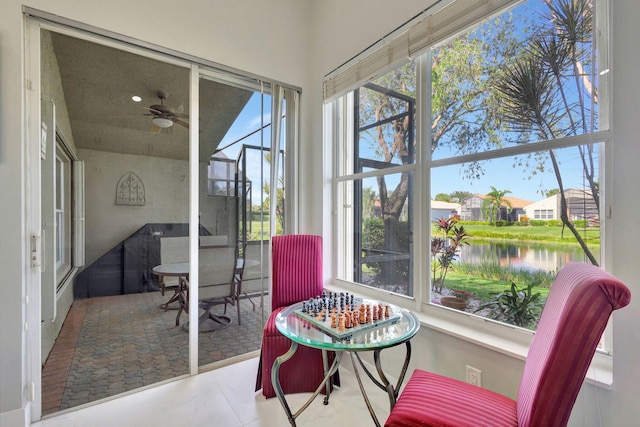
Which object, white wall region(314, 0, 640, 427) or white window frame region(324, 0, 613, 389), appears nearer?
white wall region(314, 0, 640, 427)

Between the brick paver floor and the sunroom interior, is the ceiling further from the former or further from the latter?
the brick paver floor

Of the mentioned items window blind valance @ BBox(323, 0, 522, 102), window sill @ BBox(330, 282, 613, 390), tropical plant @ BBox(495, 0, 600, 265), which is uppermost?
window blind valance @ BBox(323, 0, 522, 102)

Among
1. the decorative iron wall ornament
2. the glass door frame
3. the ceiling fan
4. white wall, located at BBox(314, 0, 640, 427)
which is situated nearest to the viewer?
white wall, located at BBox(314, 0, 640, 427)

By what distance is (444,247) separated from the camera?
189 centimetres

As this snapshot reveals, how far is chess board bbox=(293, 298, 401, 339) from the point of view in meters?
1.41

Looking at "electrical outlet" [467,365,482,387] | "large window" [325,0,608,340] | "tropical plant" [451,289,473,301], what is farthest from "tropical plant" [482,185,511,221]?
"electrical outlet" [467,365,482,387]

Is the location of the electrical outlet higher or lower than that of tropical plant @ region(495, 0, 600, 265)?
lower

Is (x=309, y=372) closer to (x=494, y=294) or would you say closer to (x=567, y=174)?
(x=494, y=294)

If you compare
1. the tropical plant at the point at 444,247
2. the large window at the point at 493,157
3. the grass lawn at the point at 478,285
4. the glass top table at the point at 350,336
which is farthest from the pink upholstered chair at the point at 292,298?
the grass lawn at the point at 478,285

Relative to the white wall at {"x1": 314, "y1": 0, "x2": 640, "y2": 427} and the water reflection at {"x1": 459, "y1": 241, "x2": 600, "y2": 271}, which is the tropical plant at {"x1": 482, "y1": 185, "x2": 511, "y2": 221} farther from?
the white wall at {"x1": 314, "y1": 0, "x2": 640, "y2": 427}

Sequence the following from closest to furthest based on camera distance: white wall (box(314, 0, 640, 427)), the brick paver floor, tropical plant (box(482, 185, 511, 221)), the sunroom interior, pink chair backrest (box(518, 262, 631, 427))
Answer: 1. pink chair backrest (box(518, 262, 631, 427))
2. white wall (box(314, 0, 640, 427))
3. the sunroom interior
4. tropical plant (box(482, 185, 511, 221))
5. the brick paver floor

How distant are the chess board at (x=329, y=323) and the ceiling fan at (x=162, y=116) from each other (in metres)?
1.75

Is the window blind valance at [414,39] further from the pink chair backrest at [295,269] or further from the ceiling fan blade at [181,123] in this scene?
the pink chair backrest at [295,269]

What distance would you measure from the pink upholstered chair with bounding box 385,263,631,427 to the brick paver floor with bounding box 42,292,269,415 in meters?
1.88
